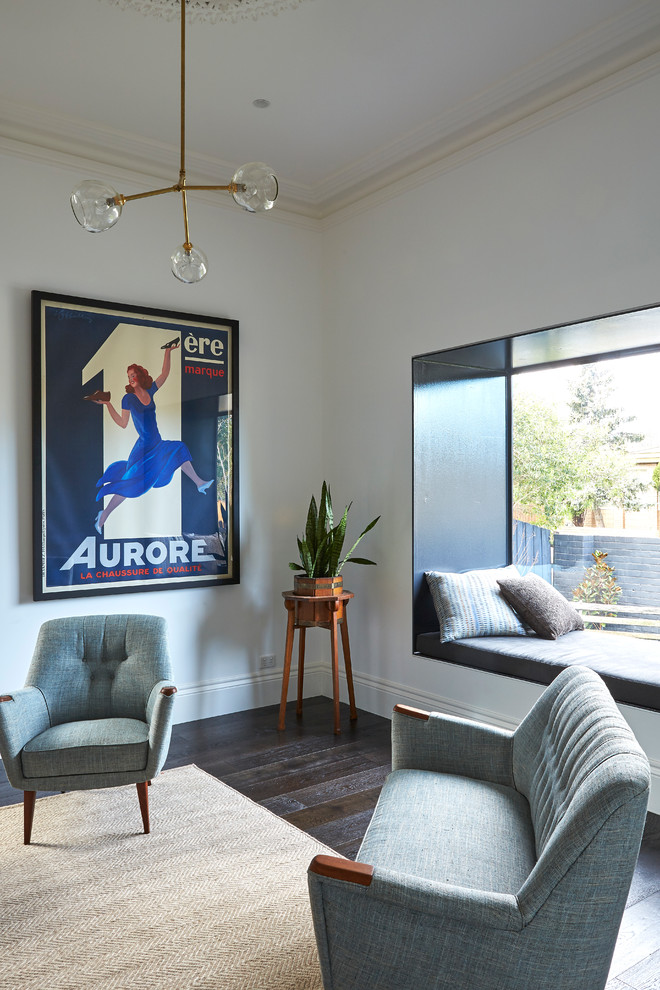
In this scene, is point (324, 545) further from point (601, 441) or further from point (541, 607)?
point (601, 441)

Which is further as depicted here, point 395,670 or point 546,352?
point 395,670

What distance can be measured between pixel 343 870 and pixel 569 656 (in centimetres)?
210

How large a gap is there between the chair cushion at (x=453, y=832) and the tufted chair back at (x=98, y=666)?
1.27 m

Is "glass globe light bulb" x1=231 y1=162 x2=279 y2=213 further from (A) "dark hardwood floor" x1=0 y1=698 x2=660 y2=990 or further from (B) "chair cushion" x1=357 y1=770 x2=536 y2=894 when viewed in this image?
Result: (A) "dark hardwood floor" x1=0 y1=698 x2=660 y2=990

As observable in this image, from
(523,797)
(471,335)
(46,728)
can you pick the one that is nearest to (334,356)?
(471,335)

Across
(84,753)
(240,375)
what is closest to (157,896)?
(84,753)

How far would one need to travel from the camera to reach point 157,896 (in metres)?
2.37

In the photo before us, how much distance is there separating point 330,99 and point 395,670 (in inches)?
117

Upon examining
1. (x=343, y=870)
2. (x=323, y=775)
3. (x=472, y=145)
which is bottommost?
(x=323, y=775)

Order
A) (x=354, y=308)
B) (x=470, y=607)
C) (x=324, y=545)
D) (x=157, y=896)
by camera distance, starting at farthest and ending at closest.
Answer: (x=354, y=308) < (x=324, y=545) < (x=470, y=607) < (x=157, y=896)

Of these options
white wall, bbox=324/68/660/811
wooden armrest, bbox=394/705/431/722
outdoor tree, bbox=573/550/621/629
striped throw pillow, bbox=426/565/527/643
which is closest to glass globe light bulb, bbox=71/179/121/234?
wooden armrest, bbox=394/705/431/722

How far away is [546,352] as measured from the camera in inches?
154

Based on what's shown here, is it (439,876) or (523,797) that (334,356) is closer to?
(523,797)

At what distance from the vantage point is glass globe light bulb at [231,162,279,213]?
2.18 m
